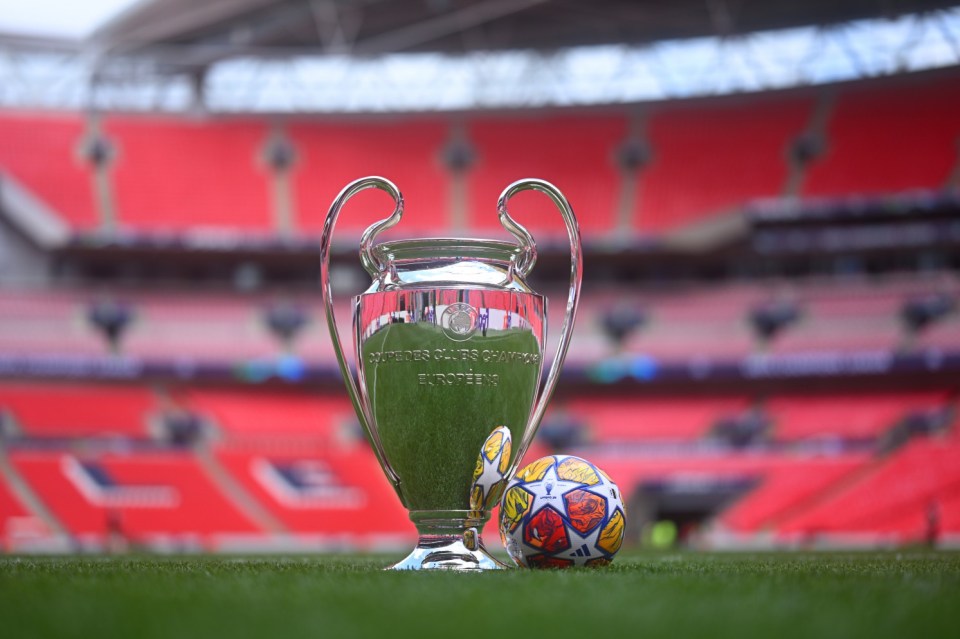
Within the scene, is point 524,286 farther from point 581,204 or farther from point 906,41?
point 906,41

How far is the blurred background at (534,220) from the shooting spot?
2180cm

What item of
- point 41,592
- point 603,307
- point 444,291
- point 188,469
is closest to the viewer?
point 41,592

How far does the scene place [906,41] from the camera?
84.6ft

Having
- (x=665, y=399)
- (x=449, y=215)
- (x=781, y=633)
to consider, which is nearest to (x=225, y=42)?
(x=449, y=215)

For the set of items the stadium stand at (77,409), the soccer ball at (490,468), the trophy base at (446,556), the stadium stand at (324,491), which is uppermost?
the soccer ball at (490,468)

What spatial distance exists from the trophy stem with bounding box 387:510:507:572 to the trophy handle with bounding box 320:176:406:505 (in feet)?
0.52

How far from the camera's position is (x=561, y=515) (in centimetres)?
412

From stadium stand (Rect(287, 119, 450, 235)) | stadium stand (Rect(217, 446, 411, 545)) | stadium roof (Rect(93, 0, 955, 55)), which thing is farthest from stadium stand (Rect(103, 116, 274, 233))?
stadium stand (Rect(217, 446, 411, 545))

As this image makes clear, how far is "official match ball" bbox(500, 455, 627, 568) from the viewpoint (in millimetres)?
4129

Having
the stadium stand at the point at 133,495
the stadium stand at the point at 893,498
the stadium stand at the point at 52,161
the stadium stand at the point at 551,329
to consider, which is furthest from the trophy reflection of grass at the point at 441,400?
the stadium stand at the point at 52,161

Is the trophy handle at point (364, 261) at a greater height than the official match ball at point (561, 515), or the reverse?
the trophy handle at point (364, 261)

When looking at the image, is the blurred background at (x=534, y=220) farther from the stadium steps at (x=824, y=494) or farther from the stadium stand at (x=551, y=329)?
the stadium steps at (x=824, y=494)

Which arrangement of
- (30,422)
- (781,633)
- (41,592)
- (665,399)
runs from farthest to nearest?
1. (665,399)
2. (30,422)
3. (41,592)
4. (781,633)

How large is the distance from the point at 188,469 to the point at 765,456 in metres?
10.1
